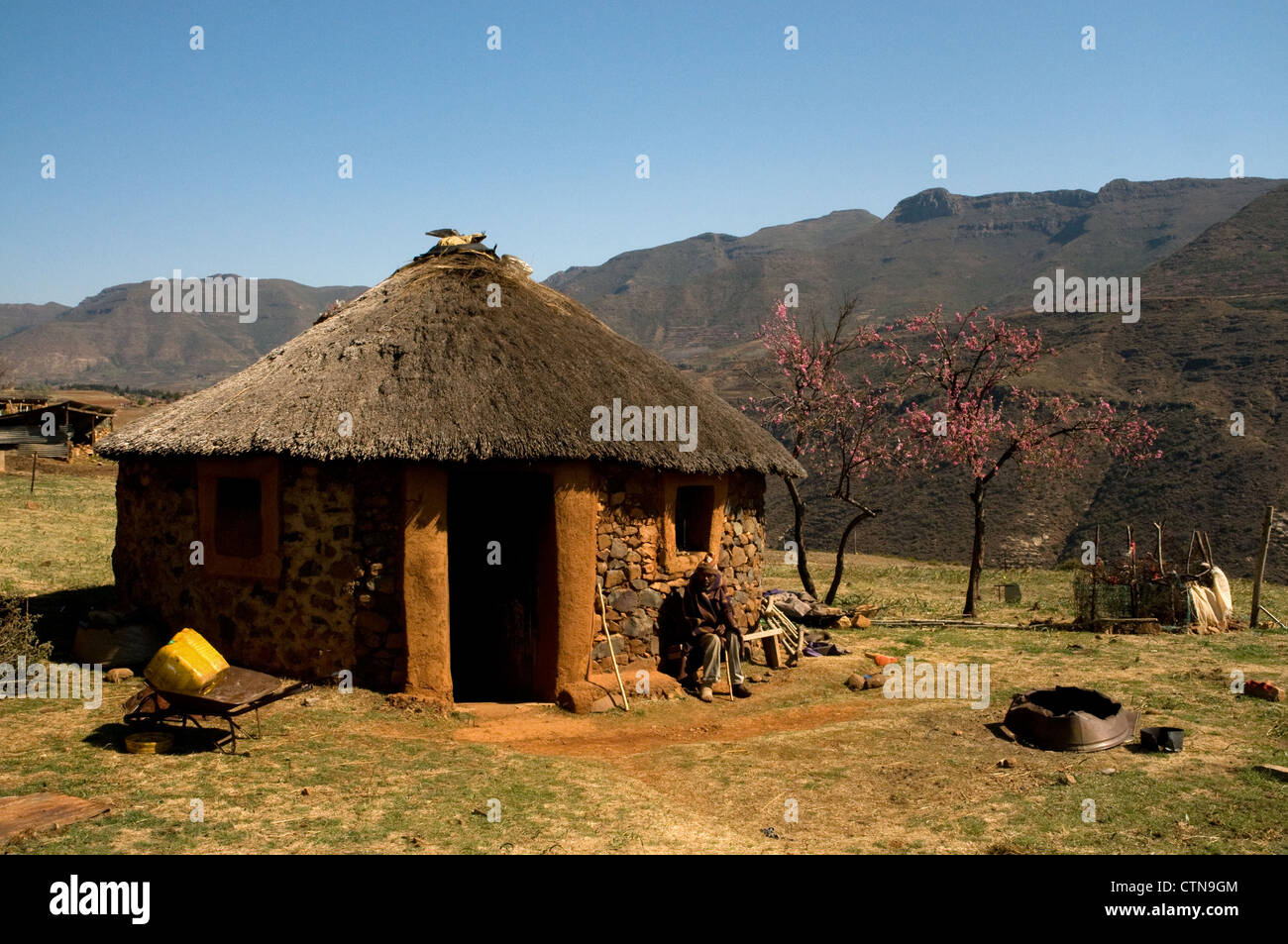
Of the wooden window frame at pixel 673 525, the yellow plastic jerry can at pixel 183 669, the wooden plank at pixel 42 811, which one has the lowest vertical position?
the wooden plank at pixel 42 811

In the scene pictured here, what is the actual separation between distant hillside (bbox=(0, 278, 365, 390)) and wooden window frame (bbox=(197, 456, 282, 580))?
11690 cm

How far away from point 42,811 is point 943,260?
11829 cm

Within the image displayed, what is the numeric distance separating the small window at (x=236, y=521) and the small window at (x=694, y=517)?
508cm

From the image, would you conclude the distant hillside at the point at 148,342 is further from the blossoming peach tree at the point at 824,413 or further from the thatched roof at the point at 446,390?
the thatched roof at the point at 446,390

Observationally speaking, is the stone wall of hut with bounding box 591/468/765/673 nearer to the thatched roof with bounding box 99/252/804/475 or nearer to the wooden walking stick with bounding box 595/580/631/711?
the wooden walking stick with bounding box 595/580/631/711

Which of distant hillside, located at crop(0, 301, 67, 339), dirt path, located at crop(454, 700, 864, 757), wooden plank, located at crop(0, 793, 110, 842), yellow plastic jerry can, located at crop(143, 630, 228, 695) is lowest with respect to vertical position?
dirt path, located at crop(454, 700, 864, 757)

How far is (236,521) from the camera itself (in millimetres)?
10867

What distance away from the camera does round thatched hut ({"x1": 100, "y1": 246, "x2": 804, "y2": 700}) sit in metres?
10.1

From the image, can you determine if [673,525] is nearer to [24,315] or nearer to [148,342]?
[148,342]

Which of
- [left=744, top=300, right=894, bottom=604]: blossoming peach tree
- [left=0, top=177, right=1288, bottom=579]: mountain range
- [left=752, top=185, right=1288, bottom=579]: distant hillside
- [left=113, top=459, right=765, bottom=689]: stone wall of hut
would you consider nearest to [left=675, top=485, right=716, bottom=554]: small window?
[left=113, top=459, right=765, bottom=689]: stone wall of hut

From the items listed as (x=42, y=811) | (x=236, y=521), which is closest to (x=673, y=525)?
(x=236, y=521)

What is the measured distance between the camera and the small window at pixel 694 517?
1251cm

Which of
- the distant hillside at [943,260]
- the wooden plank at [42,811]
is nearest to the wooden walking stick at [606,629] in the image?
the wooden plank at [42,811]

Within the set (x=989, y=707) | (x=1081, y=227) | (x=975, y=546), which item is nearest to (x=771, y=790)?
(x=989, y=707)
